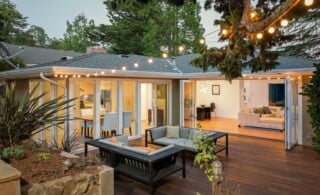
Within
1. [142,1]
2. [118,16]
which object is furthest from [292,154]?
[118,16]

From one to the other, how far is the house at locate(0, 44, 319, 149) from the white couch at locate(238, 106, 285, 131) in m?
2.07

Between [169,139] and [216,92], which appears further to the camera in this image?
[216,92]

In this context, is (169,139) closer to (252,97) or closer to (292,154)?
(292,154)

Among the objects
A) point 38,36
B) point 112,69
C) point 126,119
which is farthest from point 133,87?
point 38,36

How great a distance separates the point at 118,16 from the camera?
23391 millimetres

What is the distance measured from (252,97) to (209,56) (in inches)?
414

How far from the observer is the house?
7.83m

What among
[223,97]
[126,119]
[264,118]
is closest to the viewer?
[126,119]

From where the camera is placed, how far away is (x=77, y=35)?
28344 mm

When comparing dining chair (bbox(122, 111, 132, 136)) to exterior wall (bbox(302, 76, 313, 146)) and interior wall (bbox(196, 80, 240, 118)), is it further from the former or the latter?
interior wall (bbox(196, 80, 240, 118))

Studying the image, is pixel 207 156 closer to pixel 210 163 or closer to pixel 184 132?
pixel 210 163

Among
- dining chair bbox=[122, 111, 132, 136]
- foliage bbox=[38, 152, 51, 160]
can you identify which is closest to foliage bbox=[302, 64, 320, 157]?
foliage bbox=[38, 152, 51, 160]

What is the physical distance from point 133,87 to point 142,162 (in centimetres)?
524

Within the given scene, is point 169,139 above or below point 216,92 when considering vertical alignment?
below
